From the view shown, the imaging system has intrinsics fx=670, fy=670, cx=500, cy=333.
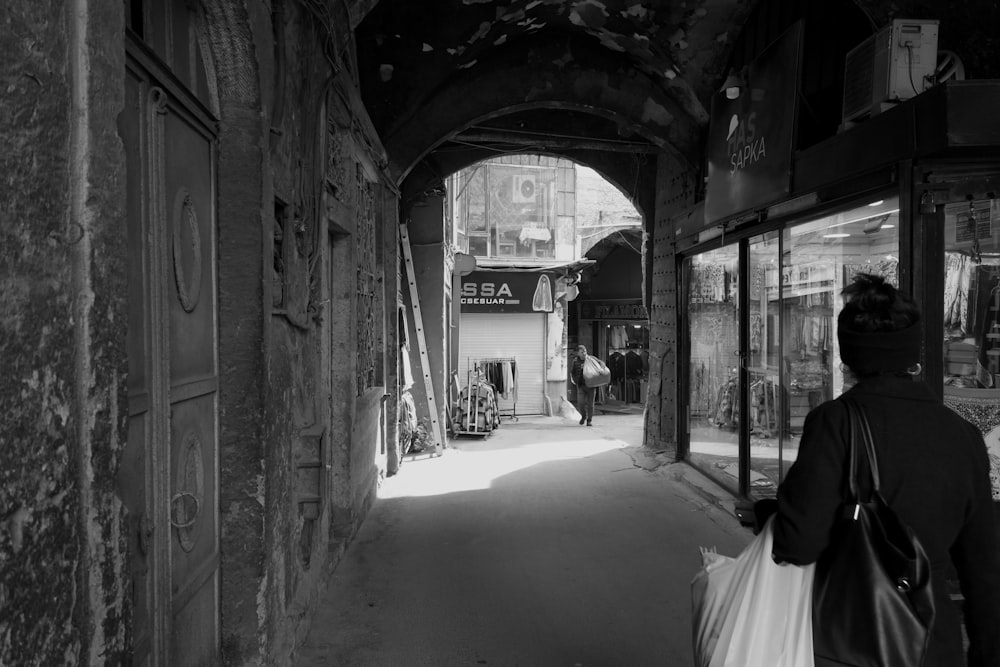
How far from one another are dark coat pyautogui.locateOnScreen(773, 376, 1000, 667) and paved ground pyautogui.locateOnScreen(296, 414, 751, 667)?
6.21 feet

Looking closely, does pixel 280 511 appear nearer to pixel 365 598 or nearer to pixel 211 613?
pixel 211 613

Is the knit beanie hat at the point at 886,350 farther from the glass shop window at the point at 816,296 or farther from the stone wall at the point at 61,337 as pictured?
the glass shop window at the point at 816,296

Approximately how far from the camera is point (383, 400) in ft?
23.6

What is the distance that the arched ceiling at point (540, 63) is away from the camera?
613 centimetres

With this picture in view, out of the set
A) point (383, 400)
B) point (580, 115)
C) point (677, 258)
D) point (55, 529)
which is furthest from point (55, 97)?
point (580, 115)

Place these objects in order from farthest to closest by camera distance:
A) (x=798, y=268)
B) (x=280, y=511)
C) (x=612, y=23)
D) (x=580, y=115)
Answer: (x=580, y=115)
(x=612, y=23)
(x=798, y=268)
(x=280, y=511)

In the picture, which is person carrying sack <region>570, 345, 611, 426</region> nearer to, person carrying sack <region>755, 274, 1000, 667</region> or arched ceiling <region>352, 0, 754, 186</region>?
arched ceiling <region>352, 0, 754, 186</region>

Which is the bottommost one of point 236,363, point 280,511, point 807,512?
point 280,511

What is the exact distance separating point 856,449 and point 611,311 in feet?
67.4

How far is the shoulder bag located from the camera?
4.93ft

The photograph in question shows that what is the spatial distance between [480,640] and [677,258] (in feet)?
17.8

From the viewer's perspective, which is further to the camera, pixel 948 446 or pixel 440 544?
pixel 440 544

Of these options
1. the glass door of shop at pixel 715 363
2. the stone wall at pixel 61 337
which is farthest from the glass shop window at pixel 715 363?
the stone wall at pixel 61 337

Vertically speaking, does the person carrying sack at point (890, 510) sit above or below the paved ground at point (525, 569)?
above
